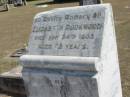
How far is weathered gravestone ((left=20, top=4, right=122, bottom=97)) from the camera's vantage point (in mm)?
4773

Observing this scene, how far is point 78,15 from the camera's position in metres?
5.14

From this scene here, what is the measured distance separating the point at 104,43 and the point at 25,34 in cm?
1092

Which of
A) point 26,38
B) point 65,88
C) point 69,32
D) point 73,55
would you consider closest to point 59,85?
point 65,88

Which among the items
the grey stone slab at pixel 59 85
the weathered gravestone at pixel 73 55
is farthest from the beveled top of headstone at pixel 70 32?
the grey stone slab at pixel 59 85

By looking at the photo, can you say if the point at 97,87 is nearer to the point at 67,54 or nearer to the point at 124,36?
the point at 67,54

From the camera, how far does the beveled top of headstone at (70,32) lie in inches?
193

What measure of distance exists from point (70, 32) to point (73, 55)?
0.38 metres

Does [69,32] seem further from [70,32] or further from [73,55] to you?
[73,55]

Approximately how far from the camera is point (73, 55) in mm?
5027

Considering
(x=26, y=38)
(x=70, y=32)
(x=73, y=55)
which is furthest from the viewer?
(x=26, y=38)

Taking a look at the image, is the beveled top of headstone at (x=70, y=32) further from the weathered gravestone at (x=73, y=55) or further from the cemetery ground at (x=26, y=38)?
the cemetery ground at (x=26, y=38)

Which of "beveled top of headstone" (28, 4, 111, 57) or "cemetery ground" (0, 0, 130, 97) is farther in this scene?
"cemetery ground" (0, 0, 130, 97)

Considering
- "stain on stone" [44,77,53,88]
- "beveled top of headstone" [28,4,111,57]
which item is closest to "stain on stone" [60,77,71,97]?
"stain on stone" [44,77,53,88]

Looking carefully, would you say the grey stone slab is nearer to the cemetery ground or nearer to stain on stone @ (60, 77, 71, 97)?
stain on stone @ (60, 77, 71, 97)
